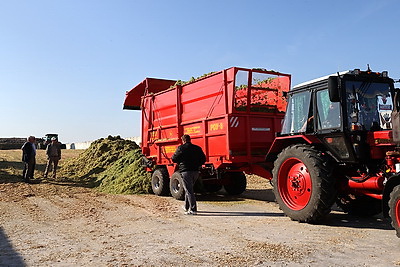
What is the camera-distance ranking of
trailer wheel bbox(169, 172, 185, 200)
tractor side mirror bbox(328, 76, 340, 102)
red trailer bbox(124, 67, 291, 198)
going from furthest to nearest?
trailer wheel bbox(169, 172, 185, 200) → red trailer bbox(124, 67, 291, 198) → tractor side mirror bbox(328, 76, 340, 102)

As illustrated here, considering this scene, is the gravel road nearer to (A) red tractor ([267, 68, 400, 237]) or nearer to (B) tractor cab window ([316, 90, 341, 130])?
(A) red tractor ([267, 68, 400, 237])

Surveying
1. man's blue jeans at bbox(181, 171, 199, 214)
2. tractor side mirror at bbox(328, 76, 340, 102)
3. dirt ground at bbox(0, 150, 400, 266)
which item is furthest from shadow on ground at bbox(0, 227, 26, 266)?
tractor side mirror at bbox(328, 76, 340, 102)

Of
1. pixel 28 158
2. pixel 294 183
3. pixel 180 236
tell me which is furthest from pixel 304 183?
pixel 28 158

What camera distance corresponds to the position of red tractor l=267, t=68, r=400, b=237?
552 centimetres

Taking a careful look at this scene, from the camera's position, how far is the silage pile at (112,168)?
1096 centimetres

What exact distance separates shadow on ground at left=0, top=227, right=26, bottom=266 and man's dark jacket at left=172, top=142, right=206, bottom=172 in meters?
3.40

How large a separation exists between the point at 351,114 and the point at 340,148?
0.57 metres

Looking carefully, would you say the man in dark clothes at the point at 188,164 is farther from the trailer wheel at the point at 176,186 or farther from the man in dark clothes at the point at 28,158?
the man in dark clothes at the point at 28,158

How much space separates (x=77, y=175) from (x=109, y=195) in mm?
5634

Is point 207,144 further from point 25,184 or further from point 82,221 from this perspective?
point 25,184

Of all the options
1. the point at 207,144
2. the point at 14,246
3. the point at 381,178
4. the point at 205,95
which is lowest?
the point at 14,246

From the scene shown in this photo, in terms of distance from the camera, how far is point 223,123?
7996 millimetres

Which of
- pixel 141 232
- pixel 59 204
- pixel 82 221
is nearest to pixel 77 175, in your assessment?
pixel 59 204

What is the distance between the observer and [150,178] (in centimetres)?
1095
